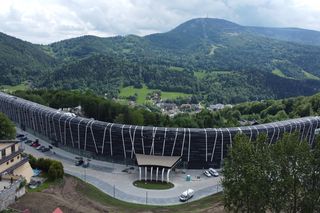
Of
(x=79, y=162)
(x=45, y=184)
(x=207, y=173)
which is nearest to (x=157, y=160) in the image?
(x=207, y=173)

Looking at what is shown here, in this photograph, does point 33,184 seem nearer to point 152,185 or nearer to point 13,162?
point 13,162

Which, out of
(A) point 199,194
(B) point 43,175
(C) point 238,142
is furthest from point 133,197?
(C) point 238,142

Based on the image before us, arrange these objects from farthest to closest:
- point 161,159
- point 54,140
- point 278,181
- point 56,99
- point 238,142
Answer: point 56,99 < point 54,140 < point 161,159 < point 238,142 < point 278,181

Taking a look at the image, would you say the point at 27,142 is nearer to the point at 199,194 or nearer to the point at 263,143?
the point at 199,194

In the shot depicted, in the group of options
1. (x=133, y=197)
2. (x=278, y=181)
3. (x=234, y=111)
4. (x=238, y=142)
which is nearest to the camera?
(x=278, y=181)

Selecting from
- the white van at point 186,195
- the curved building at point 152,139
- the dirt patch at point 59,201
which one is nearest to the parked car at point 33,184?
the dirt patch at point 59,201

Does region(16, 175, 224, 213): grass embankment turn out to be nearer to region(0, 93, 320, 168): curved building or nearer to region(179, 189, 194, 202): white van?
region(179, 189, 194, 202): white van
